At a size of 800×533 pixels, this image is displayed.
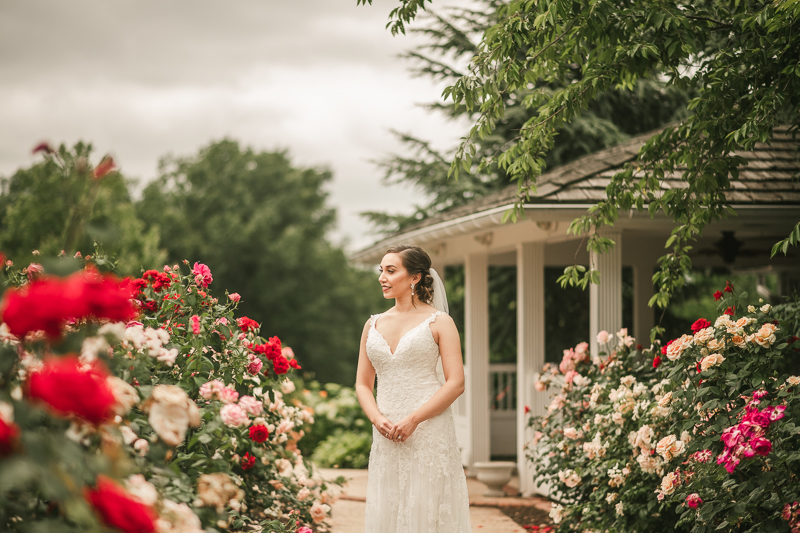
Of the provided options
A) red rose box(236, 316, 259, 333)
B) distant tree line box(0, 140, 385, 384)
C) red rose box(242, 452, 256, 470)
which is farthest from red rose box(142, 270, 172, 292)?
distant tree line box(0, 140, 385, 384)

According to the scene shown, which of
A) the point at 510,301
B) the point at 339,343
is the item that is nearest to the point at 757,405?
the point at 510,301

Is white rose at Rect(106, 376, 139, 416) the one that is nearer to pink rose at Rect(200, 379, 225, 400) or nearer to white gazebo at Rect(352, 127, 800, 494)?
pink rose at Rect(200, 379, 225, 400)

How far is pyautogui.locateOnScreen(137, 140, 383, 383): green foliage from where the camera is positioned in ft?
111

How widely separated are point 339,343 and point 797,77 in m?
32.4

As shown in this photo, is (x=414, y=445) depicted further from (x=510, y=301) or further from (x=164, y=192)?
(x=164, y=192)

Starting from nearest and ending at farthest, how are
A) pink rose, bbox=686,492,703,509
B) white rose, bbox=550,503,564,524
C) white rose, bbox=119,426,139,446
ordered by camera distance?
white rose, bbox=119,426,139,446
pink rose, bbox=686,492,703,509
white rose, bbox=550,503,564,524

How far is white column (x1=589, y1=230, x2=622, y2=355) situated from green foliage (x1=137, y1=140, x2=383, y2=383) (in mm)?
27035

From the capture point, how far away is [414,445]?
3.75 metres

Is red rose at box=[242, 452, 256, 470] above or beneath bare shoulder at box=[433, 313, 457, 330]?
beneath

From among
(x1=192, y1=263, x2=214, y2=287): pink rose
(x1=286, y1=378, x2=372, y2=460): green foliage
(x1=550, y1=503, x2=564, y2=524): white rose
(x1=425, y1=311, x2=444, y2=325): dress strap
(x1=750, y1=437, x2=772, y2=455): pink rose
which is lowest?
(x1=286, y1=378, x2=372, y2=460): green foliage

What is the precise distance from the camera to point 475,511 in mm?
6699

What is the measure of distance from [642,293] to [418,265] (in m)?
5.29

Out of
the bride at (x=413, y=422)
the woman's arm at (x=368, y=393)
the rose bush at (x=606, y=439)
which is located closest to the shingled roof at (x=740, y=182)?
the rose bush at (x=606, y=439)

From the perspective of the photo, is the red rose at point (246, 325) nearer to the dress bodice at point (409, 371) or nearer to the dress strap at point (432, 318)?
the dress bodice at point (409, 371)
